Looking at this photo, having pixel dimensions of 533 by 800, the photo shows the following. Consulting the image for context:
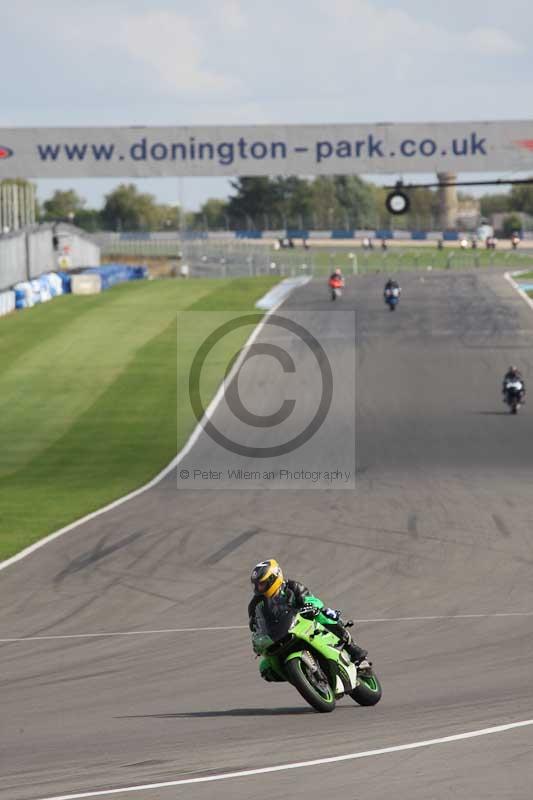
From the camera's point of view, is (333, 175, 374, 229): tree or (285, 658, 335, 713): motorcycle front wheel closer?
(285, 658, 335, 713): motorcycle front wheel

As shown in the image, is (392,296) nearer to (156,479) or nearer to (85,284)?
(85,284)

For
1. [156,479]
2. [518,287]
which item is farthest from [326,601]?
[518,287]

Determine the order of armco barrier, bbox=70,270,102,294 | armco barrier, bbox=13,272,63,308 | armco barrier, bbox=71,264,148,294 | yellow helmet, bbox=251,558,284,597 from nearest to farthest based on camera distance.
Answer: yellow helmet, bbox=251,558,284,597
armco barrier, bbox=13,272,63,308
armco barrier, bbox=70,270,102,294
armco barrier, bbox=71,264,148,294

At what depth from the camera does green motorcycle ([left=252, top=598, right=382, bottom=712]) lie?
12055 millimetres

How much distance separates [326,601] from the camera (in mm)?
19250

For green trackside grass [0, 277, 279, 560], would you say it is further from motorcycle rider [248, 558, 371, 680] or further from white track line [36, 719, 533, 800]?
white track line [36, 719, 533, 800]

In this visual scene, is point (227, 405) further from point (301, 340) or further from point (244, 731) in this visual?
point (244, 731)

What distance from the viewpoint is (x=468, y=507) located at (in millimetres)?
25953

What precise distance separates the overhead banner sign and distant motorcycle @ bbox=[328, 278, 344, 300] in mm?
20488

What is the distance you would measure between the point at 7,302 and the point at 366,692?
177 ft

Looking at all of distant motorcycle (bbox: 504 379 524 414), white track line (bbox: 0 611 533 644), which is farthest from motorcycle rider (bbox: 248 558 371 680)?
distant motorcycle (bbox: 504 379 524 414)

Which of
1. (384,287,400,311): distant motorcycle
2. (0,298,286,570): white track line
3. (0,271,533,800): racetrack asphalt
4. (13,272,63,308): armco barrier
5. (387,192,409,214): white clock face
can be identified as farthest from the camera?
(13,272,63,308): armco barrier

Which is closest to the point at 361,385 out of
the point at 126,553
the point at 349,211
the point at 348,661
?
the point at 126,553

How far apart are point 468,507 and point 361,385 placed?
729 inches
